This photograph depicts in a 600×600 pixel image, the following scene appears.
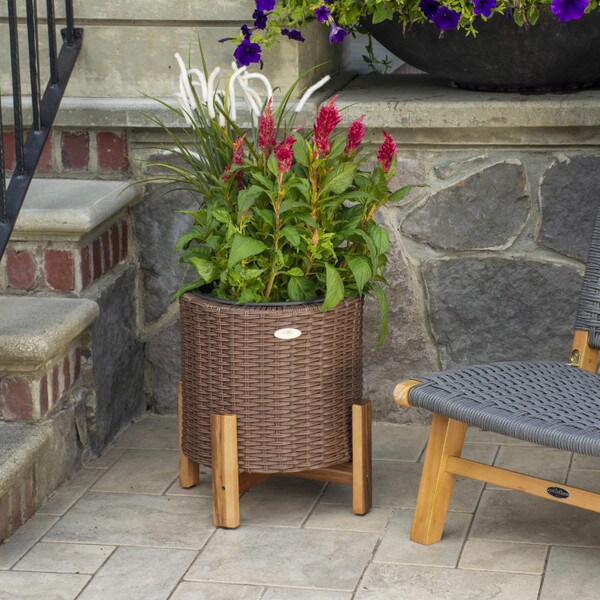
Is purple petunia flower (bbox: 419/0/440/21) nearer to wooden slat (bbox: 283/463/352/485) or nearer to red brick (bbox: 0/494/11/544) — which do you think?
wooden slat (bbox: 283/463/352/485)

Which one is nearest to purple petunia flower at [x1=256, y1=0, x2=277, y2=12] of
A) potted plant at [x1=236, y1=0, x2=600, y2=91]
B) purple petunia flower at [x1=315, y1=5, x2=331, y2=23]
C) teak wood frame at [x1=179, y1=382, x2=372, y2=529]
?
potted plant at [x1=236, y1=0, x2=600, y2=91]

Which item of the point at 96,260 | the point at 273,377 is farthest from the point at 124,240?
the point at 273,377

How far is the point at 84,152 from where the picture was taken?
3037 mm

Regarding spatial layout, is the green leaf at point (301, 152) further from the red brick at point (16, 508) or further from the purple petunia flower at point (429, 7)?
the red brick at point (16, 508)

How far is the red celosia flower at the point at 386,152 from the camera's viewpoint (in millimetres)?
2441

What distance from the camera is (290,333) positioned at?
2.44 meters

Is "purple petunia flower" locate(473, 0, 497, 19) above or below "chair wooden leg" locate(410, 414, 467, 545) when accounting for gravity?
above

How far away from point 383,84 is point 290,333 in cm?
107

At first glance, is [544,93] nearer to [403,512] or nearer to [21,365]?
[403,512]

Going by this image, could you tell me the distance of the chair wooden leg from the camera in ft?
7.85

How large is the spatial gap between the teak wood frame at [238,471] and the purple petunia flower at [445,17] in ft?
2.86

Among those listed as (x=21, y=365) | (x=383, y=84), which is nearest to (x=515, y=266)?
(x=383, y=84)

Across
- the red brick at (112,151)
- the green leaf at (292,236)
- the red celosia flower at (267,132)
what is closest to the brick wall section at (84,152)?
the red brick at (112,151)

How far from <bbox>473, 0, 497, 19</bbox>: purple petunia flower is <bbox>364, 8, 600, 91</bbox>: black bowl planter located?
15 centimetres
